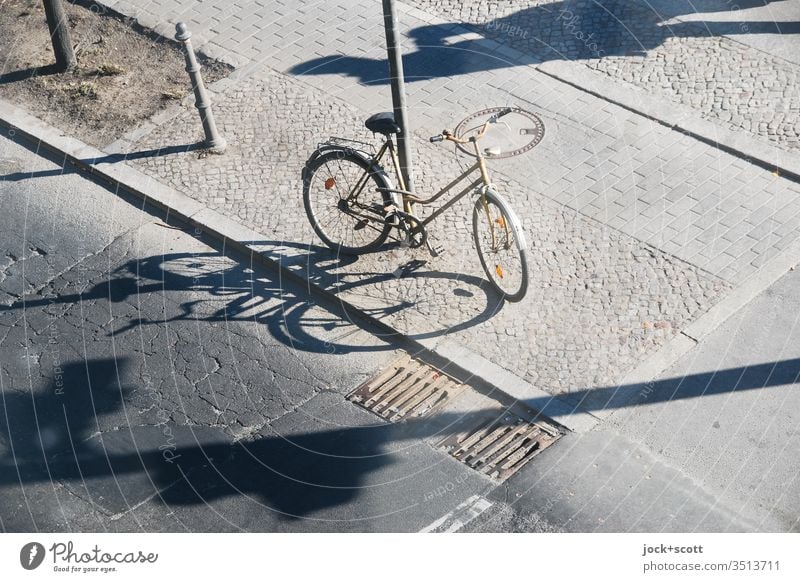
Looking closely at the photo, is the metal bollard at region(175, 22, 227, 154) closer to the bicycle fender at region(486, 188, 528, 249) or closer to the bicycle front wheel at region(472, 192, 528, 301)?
the bicycle front wheel at region(472, 192, 528, 301)

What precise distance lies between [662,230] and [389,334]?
7.65 ft

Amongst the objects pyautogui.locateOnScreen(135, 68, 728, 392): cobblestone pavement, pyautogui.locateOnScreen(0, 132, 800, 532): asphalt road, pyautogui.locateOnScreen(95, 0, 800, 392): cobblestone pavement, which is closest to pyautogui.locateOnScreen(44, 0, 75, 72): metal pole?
pyautogui.locateOnScreen(95, 0, 800, 392): cobblestone pavement

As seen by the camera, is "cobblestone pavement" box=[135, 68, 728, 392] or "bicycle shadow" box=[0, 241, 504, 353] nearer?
"cobblestone pavement" box=[135, 68, 728, 392]

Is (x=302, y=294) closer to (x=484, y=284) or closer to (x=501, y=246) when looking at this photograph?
(x=484, y=284)

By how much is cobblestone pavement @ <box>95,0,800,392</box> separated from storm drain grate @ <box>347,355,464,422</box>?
32 centimetres

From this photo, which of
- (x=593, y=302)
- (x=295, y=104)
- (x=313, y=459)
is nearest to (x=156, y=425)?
(x=313, y=459)

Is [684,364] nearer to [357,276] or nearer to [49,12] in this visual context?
[357,276]

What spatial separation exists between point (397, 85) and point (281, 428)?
2669mm

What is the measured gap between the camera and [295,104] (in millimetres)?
10266

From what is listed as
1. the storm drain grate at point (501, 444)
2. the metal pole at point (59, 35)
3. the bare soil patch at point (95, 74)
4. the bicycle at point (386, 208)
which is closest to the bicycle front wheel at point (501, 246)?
the bicycle at point (386, 208)

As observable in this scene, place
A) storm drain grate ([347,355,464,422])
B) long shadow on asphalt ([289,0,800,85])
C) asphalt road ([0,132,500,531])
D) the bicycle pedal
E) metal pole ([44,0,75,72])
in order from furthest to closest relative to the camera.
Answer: metal pole ([44,0,75,72])
long shadow on asphalt ([289,0,800,85])
the bicycle pedal
storm drain grate ([347,355,464,422])
asphalt road ([0,132,500,531])

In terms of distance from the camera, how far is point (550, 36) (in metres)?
10.8

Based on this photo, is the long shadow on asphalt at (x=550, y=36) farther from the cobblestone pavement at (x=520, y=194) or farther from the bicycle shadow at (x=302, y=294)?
the bicycle shadow at (x=302, y=294)

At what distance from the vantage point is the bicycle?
26.2 feet
